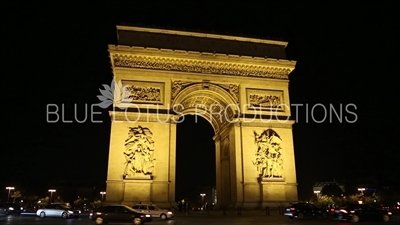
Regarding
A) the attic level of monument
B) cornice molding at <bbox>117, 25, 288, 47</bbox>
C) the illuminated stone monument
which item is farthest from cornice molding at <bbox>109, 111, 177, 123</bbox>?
cornice molding at <bbox>117, 25, 288, 47</bbox>

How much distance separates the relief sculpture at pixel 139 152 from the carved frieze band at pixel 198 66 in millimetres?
4857

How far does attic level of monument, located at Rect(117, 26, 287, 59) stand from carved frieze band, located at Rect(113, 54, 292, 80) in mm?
1169

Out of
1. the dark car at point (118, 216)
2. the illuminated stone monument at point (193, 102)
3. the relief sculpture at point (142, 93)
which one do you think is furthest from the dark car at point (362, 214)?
the relief sculpture at point (142, 93)

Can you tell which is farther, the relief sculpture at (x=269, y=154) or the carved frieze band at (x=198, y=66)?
the carved frieze band at (x=198, y=66)

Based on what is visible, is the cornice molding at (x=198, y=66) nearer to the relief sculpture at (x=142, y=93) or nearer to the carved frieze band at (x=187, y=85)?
the carved frieze band at (x=187, y=85)

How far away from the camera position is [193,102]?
31000 millimetres

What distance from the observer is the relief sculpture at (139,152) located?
976 inches

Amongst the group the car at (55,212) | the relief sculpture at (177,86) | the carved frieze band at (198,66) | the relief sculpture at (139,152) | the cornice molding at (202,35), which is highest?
the cornice molding at (202,35)

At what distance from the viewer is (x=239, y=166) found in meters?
26.7

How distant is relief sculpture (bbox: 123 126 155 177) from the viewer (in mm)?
24797

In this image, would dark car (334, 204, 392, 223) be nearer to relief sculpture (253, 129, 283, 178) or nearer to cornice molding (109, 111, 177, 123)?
relief sculpture (253, 129, 283, 178)

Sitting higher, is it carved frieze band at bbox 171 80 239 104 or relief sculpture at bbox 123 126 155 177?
carved frieze band at bbox 171 80 239 104

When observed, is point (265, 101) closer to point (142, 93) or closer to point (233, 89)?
point (233, 89)

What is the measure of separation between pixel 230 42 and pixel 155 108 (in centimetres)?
834
